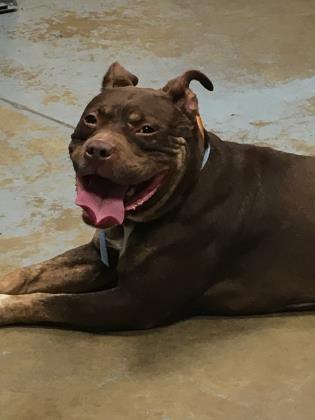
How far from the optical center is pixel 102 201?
9.37 feet

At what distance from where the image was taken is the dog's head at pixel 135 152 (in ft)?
9.14

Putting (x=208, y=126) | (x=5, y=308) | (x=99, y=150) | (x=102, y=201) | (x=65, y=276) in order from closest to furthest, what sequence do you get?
(x=99, y=150)
(x=102, y=201)
(x=5, y=308)
(x=65, y=276)
(x=208, y=126)

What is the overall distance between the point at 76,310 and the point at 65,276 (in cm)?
28

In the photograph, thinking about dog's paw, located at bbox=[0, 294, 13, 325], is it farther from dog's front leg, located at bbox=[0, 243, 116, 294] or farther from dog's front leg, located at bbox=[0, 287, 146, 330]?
dog's front leg, located at bbox=[0, 243, 116, 294]

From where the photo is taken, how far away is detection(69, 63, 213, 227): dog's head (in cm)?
279

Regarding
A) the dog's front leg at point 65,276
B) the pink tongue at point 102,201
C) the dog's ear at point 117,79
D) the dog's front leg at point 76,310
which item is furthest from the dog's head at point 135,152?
the dog's front leg at point 65,276

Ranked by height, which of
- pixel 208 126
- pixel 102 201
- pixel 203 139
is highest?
pixel 203 139

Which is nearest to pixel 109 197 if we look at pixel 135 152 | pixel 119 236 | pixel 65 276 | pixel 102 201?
pixel 102 201

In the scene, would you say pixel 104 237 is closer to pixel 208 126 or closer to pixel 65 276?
pixel 65 276

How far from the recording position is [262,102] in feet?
16.8

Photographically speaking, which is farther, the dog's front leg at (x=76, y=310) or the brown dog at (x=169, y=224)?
the dog's front leg at (x=76, y=310)

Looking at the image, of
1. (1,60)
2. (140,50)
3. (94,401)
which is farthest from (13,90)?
(94,401)

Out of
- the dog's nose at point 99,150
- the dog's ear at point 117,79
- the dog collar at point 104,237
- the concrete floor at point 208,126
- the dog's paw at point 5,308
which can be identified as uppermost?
the dog's ear at point 117,79

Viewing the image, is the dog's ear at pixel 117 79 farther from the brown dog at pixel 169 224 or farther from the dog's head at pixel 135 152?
the dog's head at pixel 135 152
